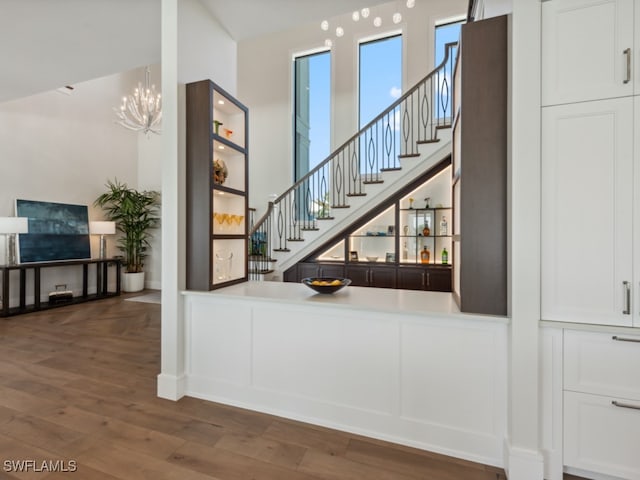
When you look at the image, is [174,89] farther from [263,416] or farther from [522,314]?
[522,314]

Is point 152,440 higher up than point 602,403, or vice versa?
point 602,403

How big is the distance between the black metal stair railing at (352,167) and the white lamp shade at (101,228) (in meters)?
2.70

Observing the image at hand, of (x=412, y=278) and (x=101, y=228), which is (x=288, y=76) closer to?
(x=101, y=228)

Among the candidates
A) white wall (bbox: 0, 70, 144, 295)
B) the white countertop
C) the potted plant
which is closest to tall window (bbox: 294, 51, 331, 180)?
the potted plant

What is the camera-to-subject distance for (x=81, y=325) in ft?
14.0

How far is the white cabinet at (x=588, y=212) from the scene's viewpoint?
1452 mm

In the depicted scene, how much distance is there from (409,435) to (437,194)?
13.9 ft

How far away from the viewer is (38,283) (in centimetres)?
503

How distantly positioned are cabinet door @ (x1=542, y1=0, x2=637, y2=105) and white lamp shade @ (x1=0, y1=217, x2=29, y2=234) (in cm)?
628

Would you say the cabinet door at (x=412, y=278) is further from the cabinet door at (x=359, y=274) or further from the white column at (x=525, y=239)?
the white column at (x=525, y=239)

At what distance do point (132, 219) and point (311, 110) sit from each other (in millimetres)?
4464

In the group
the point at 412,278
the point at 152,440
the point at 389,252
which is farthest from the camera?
the point at 389,252

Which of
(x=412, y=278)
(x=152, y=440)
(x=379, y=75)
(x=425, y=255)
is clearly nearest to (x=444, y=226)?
(x=425, y=255)

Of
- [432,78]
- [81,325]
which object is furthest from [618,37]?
[81,325]
